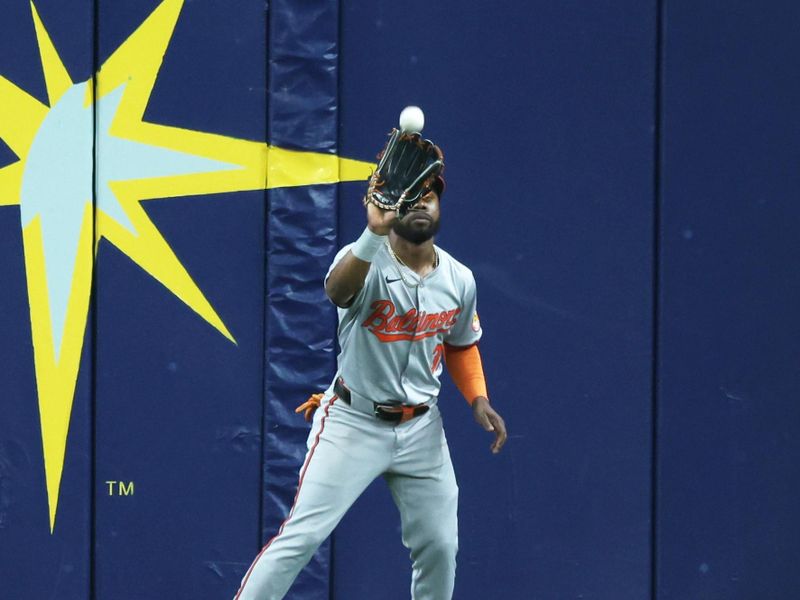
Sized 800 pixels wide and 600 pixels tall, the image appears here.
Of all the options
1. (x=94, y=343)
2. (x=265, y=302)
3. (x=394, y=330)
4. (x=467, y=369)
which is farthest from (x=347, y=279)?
(x=94, y=343)

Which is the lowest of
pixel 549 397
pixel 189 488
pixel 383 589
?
pixel 383 589

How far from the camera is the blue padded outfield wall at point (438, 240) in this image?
5355 mm

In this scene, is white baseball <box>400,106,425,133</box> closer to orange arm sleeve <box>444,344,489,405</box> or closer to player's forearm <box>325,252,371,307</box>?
player's forearm <box>325,252,371,307</box>

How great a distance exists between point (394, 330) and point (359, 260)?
403 mm

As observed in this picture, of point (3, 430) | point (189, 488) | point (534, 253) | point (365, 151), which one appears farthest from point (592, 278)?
point (3, 430)

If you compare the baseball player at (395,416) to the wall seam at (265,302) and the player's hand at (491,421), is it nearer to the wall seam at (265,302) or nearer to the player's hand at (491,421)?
the player's hand at (491,421)

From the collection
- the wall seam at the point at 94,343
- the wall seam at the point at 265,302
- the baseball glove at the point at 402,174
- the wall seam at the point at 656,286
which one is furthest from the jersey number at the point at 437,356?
the wall seam at the point at 94,343

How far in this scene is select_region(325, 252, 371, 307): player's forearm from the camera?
13.9 feet

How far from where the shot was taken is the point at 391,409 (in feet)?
14.8

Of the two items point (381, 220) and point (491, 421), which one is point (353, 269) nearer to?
point (381, 220)

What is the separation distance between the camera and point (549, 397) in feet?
17.9

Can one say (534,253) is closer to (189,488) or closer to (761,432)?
(761,432)

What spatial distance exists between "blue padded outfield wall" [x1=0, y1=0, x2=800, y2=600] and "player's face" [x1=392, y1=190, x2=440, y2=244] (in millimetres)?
882

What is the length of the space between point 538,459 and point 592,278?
73cm
